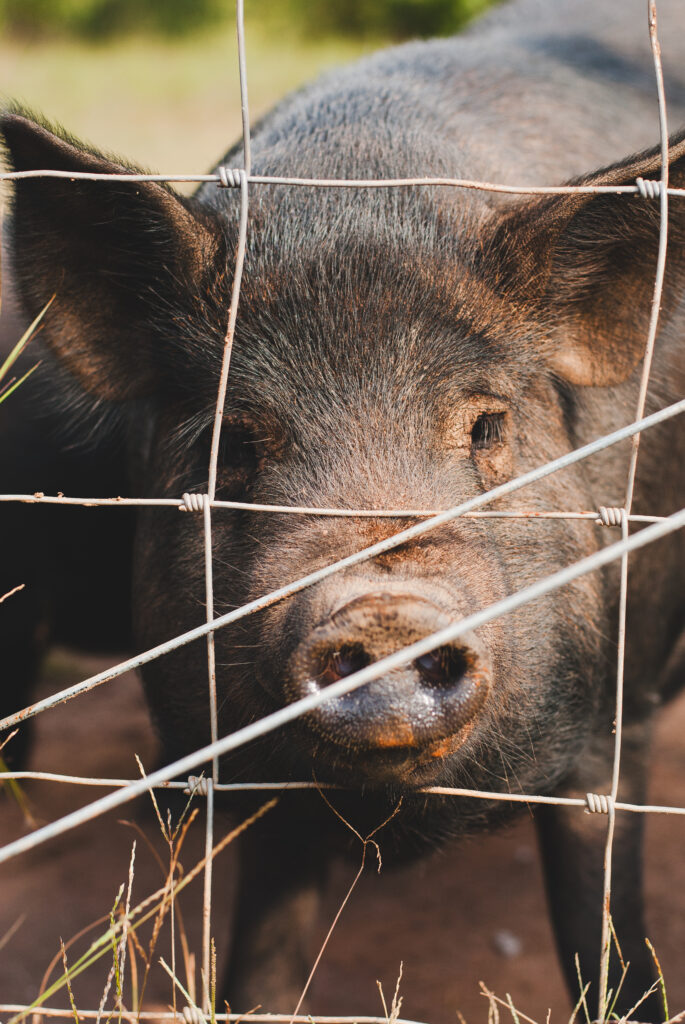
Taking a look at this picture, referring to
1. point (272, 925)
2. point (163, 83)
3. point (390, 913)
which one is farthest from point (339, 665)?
point (163, 83)

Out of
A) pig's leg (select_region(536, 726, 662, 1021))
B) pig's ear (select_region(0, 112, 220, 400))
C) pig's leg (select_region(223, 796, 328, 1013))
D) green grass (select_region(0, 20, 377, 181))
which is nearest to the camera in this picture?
pig's ear (select_region(0, 112, 220, 400))

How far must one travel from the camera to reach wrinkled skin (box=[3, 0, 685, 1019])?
206 cm

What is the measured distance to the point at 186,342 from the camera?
257 centimetres

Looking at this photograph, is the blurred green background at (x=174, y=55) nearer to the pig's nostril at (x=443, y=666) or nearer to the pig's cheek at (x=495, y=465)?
the pig's cheek at (x=495, y=465)

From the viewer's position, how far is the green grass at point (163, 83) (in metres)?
13.2

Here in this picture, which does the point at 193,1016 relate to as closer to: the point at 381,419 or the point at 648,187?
the point at 381,419

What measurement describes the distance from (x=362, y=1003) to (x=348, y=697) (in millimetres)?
2149

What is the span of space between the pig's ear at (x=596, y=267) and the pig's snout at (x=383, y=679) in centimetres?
96

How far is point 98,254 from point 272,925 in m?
2.10

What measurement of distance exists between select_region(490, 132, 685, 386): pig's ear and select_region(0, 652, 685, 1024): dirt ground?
136cm

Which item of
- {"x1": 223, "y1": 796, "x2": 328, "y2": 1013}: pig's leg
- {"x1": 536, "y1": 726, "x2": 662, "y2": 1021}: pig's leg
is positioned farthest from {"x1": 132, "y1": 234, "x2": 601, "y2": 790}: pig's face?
{"x1": 223, "y1": 796, "x2": 328, "y2": 1013}: pig's leg

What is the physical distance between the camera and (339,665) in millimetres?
1905

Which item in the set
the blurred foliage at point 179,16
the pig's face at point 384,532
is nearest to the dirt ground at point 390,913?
the pig's face at point 384,532

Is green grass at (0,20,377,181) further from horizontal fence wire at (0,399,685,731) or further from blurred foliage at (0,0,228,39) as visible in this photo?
Answer: horizontal fence wire at (0,399,685,731)
